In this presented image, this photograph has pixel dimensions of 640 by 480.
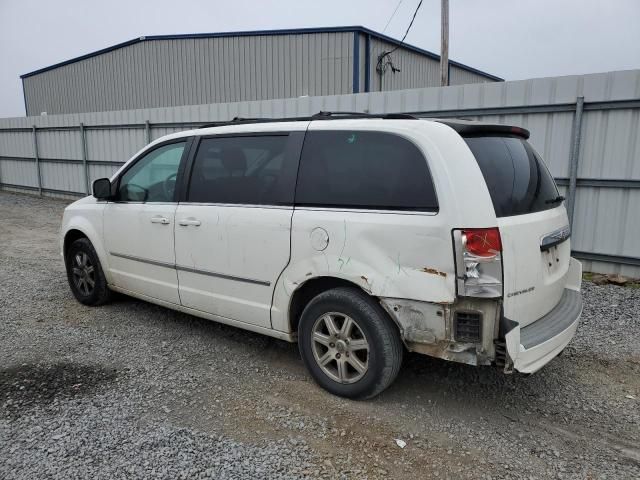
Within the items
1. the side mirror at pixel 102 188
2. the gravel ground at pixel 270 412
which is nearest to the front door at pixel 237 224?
the gravel ground at pixel 270 412

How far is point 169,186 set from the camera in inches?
172

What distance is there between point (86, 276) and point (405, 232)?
12.3ft

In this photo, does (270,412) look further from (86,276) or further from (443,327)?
(86,276)

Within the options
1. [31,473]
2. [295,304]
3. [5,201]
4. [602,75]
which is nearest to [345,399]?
[295,304]

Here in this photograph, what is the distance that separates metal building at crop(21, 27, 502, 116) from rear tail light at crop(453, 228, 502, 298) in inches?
582

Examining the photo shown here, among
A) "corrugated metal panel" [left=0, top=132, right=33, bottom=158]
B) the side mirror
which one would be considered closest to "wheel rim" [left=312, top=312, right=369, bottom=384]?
the side mirror

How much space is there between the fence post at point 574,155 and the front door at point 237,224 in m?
4.32

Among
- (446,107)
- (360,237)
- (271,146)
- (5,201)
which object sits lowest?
(5,201)

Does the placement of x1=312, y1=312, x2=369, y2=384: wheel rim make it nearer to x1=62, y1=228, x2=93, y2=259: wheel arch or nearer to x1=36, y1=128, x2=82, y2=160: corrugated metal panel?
x1=62, y1=228, x2=93, y2=259: wheel arch

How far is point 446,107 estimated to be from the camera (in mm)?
7422

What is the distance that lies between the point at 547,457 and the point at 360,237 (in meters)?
1.60

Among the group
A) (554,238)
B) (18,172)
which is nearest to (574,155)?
(554,238)

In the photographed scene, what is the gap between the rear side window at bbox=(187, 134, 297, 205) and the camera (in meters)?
3.59

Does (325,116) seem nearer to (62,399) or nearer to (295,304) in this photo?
(295,304)
